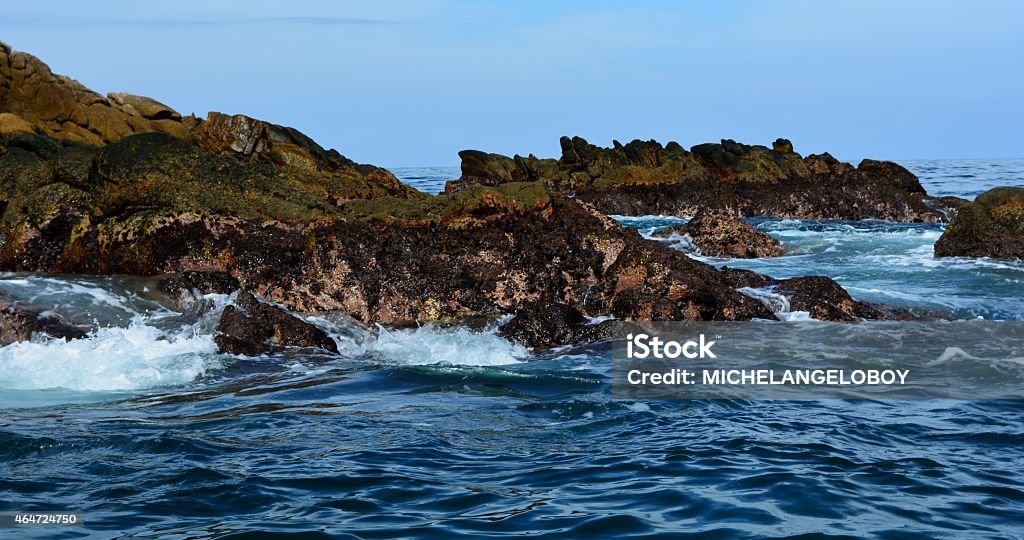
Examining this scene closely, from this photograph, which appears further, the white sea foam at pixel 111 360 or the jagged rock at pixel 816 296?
the jagged rock at pixel 816 296

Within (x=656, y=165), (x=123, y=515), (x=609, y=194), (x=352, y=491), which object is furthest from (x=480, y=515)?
(x=656, y=165)

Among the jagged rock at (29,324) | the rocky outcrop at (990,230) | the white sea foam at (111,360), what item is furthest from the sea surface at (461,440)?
the rocky outcrop at (990,230)

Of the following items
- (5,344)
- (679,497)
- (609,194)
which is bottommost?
(679,497)

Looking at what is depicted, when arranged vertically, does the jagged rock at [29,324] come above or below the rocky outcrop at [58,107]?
below

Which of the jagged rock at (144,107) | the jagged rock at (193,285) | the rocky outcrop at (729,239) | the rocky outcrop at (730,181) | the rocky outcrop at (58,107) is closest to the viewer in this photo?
the jagged rock at (193,285)

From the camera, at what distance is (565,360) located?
1102cm

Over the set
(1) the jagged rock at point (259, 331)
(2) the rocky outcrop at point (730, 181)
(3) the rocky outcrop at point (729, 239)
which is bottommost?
(1) the jagged rock at point (259, 331)

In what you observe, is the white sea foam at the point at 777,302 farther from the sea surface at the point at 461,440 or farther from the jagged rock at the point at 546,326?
the jagged rock at the point at 546,326

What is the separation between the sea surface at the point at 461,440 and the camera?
5938 mm

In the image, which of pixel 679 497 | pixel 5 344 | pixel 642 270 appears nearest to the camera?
pixel 679 497

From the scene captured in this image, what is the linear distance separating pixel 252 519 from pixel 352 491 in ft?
2.45

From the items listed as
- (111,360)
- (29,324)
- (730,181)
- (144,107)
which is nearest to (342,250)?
(111,360)

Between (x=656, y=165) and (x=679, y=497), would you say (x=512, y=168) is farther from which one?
(x=679, y=497)

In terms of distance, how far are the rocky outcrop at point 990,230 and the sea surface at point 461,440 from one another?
29.7 ft
